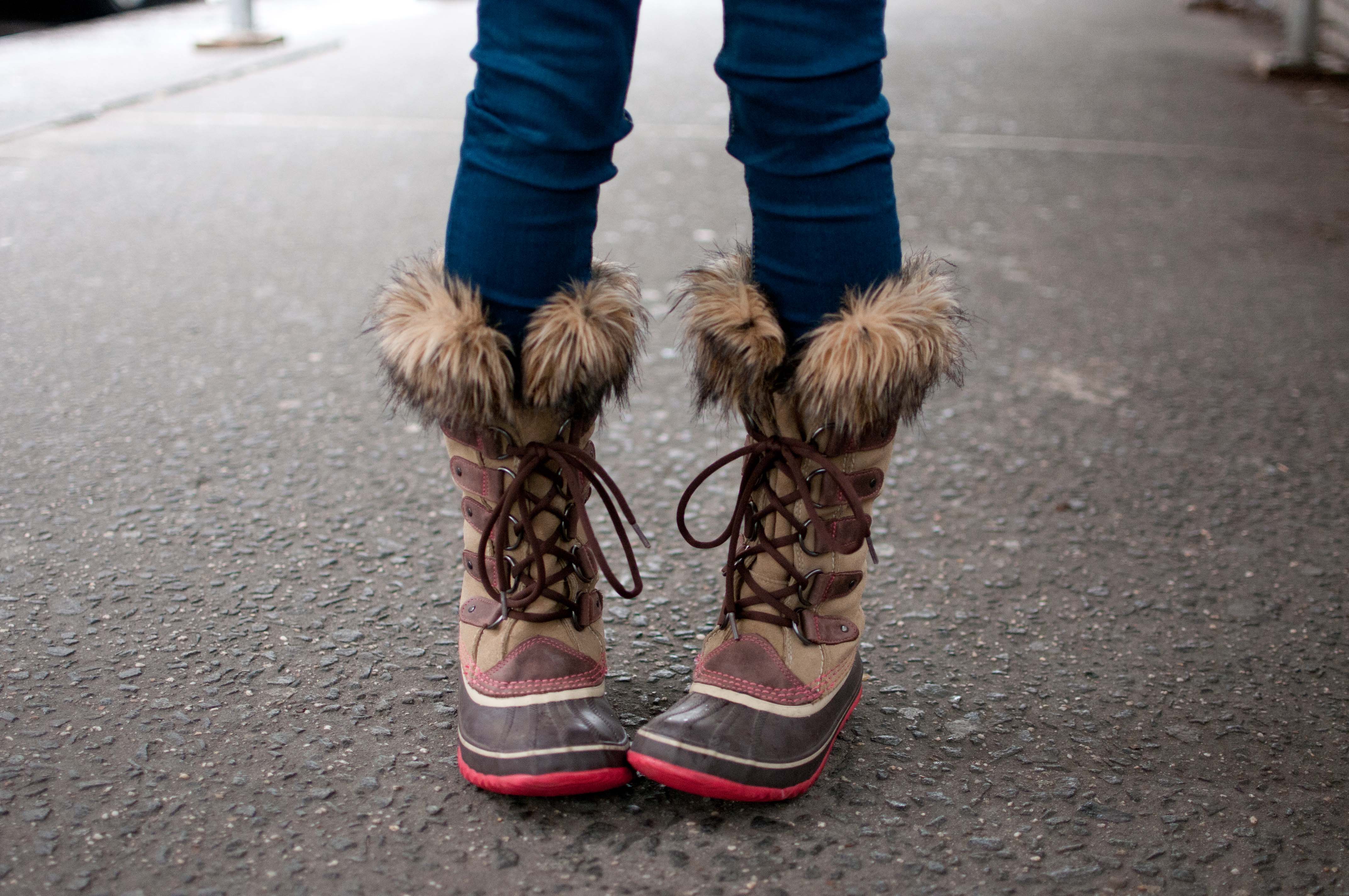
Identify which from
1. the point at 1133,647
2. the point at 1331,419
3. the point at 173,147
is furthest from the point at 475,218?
the point at 173,147

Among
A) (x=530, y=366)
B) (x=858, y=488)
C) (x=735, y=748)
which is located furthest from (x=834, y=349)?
(x=735, y=748)

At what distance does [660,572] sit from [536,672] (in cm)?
47

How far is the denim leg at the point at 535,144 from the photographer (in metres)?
1.00

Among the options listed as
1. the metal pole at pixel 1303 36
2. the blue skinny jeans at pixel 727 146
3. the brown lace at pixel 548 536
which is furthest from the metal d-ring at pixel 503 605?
the metal pole at pixel 1303 36

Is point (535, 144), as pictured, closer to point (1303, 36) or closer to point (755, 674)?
point (755, 674)

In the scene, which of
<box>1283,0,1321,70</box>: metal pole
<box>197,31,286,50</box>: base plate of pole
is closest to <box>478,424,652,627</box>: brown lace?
<box>197,31,286,50</box>: base plate of pole

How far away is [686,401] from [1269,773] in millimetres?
1226

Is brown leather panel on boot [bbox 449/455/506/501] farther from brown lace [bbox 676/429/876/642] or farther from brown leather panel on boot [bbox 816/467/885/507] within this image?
brown leather panel on boot [bbox 816/467/885/507]

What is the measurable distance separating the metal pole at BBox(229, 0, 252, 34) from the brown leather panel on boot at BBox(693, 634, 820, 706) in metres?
6.03

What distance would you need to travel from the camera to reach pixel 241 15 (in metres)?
6.20

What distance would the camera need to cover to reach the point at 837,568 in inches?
45.8

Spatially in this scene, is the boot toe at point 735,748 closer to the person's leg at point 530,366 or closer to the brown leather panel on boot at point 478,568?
the person's leg at point 530,366

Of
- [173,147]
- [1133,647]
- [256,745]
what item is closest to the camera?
[256,745]

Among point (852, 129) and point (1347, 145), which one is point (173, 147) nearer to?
point (852, 129)
